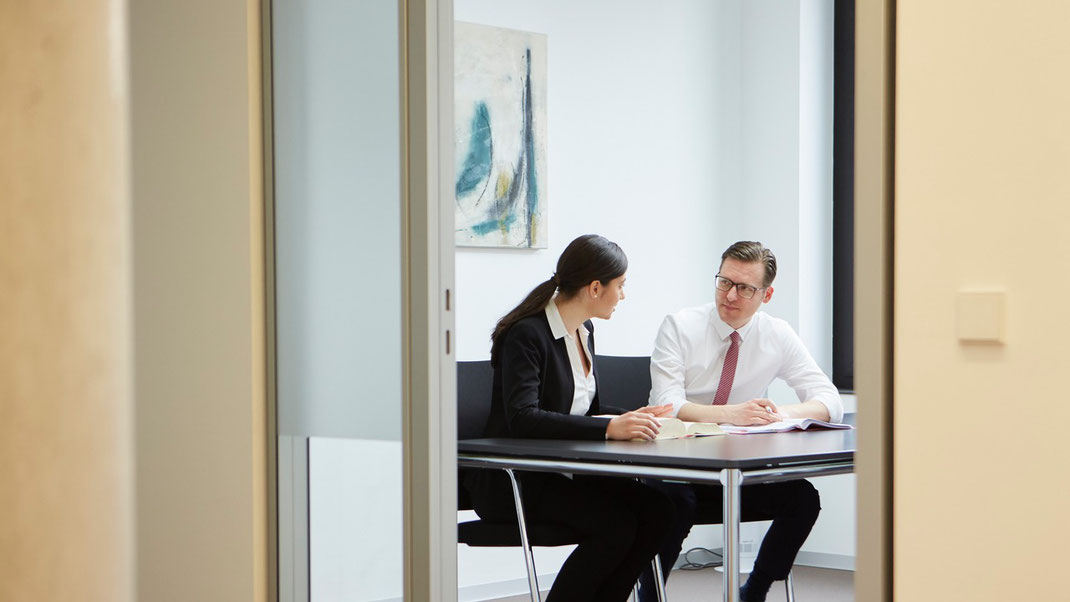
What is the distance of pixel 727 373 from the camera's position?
382 centimetres

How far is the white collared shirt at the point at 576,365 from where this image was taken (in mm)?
3426

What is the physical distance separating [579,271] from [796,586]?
188 cm

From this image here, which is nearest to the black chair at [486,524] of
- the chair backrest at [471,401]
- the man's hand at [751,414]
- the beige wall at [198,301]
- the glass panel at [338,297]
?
the chair backrest at [471,401]

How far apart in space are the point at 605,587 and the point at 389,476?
31.5 inches

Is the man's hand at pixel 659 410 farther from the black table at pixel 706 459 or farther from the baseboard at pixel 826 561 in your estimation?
the baseboard at pixel 826 561

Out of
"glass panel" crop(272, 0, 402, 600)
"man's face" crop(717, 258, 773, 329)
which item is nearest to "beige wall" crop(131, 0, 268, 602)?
"glass panel" crop(272, 0, 402, 600)
